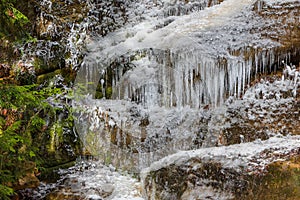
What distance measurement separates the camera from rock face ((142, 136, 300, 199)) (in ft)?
12.5

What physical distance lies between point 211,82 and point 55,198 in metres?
3.15

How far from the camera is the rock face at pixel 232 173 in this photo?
3805mm

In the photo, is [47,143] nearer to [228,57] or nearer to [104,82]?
[104,82]

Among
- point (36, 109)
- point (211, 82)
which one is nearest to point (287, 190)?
point (211, 82)

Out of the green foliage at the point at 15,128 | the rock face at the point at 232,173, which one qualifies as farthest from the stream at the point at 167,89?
the green foliage at the point at 15,128

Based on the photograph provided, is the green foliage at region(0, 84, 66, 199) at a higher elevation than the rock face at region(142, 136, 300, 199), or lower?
higher

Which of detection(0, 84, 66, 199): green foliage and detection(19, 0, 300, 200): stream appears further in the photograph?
detection(19, 0, 300, 200): stream

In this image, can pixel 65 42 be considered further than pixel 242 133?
Yes

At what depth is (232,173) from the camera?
4109 mm

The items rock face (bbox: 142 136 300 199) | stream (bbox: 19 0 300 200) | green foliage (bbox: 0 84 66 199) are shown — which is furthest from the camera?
stream (bbox: 19 0 300 200)

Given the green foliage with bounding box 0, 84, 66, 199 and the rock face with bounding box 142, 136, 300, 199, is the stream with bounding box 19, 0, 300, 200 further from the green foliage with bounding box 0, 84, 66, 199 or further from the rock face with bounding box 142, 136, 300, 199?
the green foliage with bounding box 0, 84, 66, 199

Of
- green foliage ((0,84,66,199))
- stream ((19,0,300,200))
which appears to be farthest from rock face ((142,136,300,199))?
green foliage ((0,84,66,199))

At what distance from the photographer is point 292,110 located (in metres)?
5.09

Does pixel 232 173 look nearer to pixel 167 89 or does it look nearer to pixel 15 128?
pixel 167 89
